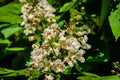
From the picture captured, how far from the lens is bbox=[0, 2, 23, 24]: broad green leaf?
2408 mm

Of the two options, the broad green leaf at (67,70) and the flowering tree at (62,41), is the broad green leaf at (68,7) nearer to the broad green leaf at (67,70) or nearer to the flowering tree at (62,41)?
the flowering tree at (62,41)

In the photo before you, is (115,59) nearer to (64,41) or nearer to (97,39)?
(97,39)

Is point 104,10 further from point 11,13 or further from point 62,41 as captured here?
point 11,13

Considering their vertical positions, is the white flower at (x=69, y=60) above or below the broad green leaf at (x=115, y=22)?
below

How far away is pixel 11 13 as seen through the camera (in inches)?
97.1

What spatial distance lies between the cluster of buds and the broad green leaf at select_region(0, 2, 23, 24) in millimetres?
365

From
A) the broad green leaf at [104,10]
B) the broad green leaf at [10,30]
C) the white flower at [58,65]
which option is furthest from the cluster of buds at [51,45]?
the broad green leaf at [10,30]

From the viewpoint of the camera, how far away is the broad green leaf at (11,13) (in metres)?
2.41

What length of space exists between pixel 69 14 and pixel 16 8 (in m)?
0.40

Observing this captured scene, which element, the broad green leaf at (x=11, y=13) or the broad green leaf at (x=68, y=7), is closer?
the broad green leaf at (x=68, y=7)

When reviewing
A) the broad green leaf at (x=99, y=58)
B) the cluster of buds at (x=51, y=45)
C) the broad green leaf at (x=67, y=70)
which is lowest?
the broad green leaf at (x=67, y=70)

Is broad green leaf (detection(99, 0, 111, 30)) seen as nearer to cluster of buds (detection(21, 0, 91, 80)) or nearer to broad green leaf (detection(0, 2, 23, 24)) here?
cluster of buds (detection(21, 0, 91, 80))

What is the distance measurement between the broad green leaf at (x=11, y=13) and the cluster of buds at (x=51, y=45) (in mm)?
365

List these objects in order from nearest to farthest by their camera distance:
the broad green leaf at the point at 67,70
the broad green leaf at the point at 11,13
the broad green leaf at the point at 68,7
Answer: the broad green leaf at the point at 67,70, the broad green leaf at the point at 68,7, the broad green leaf at the point at 11,13
